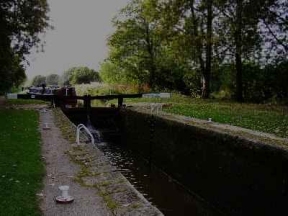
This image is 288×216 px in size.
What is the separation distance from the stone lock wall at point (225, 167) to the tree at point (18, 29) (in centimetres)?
1075

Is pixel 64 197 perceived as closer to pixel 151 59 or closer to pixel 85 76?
pixel 151 59

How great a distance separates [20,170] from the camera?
27.7ft

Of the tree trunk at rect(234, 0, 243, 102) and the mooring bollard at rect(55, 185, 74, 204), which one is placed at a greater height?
the tree trunk at rect(234, 0, 243, 102)

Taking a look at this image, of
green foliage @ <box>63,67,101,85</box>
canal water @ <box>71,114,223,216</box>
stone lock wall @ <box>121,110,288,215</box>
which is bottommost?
canal water @ <box>71,114,223,216</box>

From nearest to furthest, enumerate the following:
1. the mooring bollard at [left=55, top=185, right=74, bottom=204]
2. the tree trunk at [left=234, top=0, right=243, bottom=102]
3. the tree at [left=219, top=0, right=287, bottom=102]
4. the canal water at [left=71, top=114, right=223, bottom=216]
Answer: the mooring bollard at [left=55, top=185, right=74, bottom=204], the canal water at [left=71, top=114, right=223, bottom=216], the tree at [left=219, top=0, right=287, bottom=102], the tree trunk at [left=234, top=0, right=243, bottom=102]

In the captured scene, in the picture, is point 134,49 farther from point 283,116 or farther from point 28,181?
point 28,181

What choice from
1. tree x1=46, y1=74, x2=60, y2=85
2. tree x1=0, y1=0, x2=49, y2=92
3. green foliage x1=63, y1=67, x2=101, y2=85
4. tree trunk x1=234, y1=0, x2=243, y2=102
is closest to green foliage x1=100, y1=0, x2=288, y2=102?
tree trunk x1=234, y1=0, x2=243, y2=102

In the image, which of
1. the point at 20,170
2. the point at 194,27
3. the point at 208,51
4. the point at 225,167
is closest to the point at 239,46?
the point at 208,51

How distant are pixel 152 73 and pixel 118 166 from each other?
88.8ft

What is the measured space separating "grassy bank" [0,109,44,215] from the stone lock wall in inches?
146

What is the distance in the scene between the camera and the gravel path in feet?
20.2

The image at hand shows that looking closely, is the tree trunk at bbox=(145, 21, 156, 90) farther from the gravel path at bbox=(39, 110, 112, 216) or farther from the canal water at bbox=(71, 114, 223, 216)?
the gravel path at bbox=(39, 110, 112, 216)

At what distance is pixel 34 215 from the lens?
229 inches

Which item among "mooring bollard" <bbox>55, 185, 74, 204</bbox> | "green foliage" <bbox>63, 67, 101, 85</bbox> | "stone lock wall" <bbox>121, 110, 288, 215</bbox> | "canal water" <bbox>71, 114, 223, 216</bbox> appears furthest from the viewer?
"green foliage" <bbox>63, 67, 101, 85</bbox>
